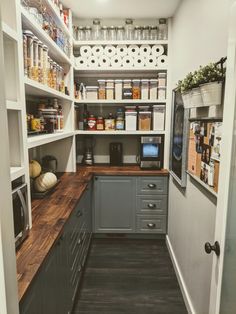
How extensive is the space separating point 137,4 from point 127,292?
2.96 m

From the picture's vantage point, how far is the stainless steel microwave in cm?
122

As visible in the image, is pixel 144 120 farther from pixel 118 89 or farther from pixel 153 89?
pixel 118 89

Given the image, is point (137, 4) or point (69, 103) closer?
point (137, 4)

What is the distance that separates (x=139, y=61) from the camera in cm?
294

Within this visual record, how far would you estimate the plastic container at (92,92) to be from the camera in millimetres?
3070

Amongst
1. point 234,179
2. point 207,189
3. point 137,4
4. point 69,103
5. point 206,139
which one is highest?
point 137,4

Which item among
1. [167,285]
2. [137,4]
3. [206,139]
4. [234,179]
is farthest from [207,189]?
[137,4]

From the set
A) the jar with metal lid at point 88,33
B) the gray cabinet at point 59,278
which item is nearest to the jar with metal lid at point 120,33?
the jar with metal lid at point 88,33

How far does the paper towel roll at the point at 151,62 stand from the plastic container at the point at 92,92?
710 mm

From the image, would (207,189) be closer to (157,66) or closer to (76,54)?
(157,66)

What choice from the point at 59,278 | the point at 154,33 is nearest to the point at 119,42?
the point at 154,33

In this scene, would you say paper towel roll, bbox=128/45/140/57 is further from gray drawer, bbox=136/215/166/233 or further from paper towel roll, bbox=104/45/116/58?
gray drawer, bbox=136/215/166/233

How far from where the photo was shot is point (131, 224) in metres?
3.13

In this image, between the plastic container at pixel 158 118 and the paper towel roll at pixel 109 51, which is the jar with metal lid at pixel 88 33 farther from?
the plastic container at pixel 158 118
